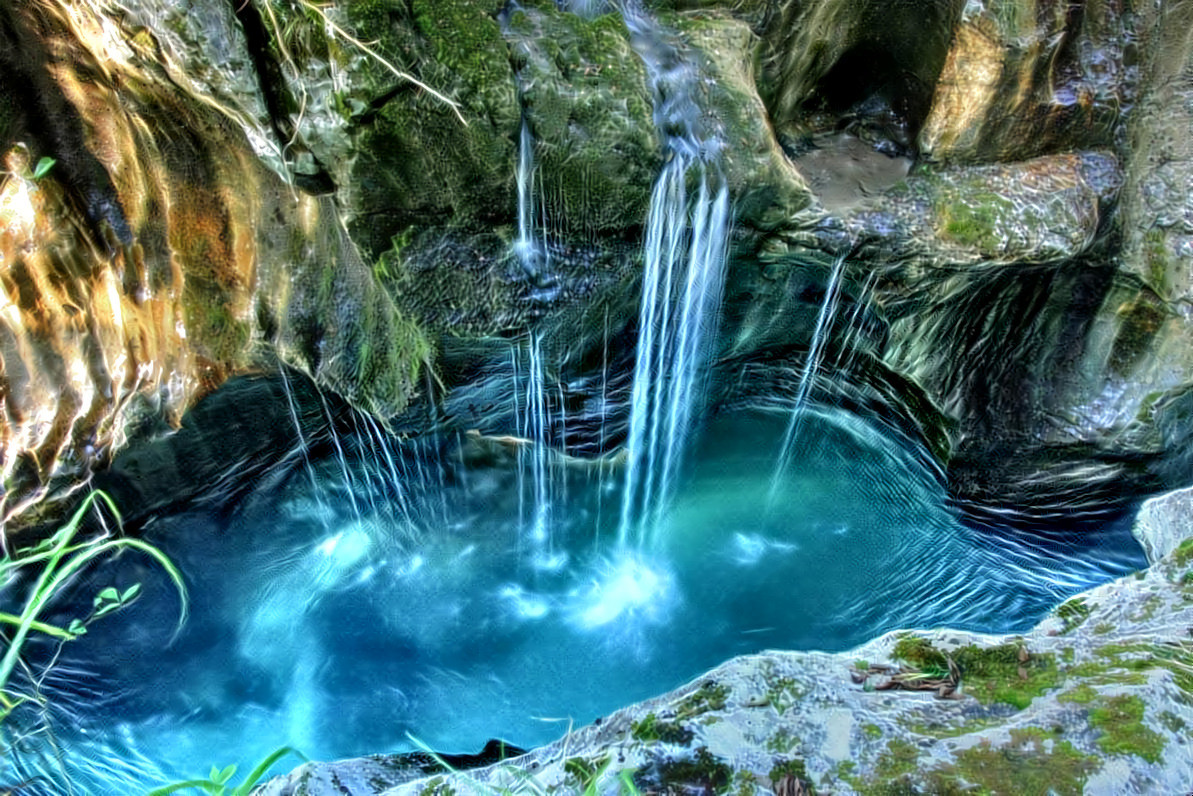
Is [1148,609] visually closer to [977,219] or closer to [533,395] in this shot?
[977,219]

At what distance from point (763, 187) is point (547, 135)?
0.91 metres

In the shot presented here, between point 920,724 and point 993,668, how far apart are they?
0.94 ft

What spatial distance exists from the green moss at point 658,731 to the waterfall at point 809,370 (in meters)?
2.28

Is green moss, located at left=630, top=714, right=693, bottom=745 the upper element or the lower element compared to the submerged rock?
lower

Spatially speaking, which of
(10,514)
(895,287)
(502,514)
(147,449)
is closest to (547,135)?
(895,287)

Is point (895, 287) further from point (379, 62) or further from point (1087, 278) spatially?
→ point (379, 62)

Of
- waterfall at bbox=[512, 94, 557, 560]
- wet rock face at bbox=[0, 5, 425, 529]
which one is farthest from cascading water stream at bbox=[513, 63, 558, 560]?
wet rock face at bbox=[0, 5, 425, 529]

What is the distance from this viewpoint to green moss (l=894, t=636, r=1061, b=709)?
1.89 metres

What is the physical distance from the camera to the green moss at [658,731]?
1.82 metres

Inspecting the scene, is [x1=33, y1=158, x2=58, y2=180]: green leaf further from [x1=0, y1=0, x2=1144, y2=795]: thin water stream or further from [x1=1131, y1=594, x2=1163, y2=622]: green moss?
[x1=1131, y1=594, x2=1163, y2=622]: green moss

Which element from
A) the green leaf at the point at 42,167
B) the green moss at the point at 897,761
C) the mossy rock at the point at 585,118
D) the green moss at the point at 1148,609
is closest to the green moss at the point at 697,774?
the green moss at the point at 897,761

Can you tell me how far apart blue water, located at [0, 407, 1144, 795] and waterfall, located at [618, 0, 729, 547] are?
152 millimetres

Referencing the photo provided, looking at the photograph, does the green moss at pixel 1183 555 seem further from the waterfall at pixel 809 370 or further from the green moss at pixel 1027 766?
the waterfall at pixel 809 370

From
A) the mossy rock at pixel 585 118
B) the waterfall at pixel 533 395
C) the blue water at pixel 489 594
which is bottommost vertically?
the blue water at pixel 489 594
